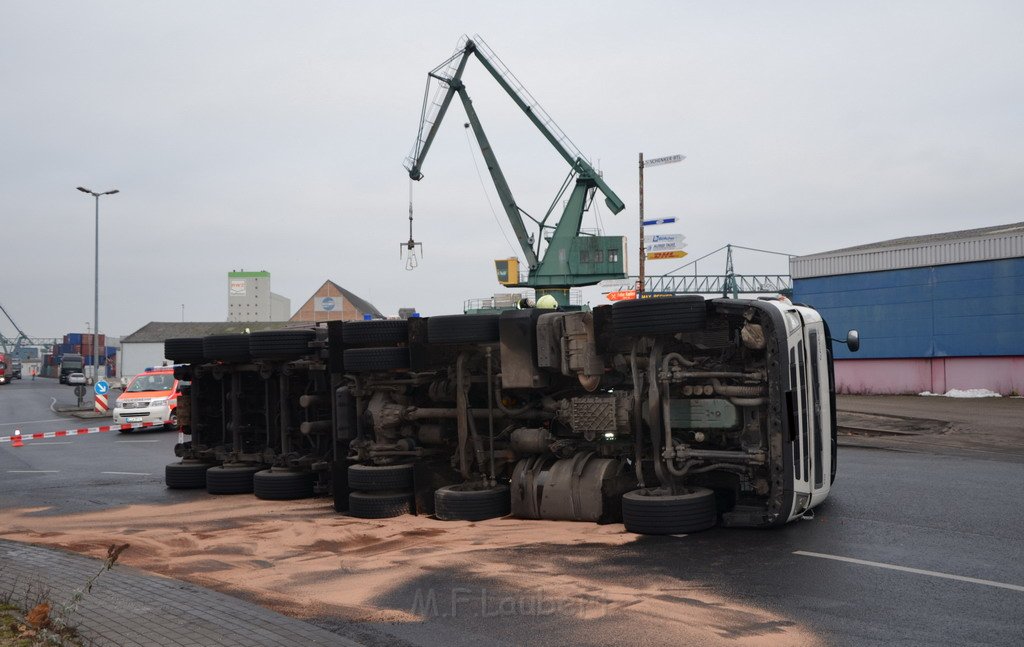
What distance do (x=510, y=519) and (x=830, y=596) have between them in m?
4.29

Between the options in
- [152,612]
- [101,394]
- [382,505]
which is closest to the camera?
[152,612]

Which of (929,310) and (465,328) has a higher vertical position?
(929,310)

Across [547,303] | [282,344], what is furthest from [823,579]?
[282,344]

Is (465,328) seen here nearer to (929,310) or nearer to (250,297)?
(929,310)

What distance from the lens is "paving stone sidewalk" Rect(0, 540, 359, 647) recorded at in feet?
18.8

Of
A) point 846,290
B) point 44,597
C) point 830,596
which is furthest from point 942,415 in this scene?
A: point 44,597

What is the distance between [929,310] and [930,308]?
0.09 meters

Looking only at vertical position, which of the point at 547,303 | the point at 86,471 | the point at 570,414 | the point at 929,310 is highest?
the point at 929,310

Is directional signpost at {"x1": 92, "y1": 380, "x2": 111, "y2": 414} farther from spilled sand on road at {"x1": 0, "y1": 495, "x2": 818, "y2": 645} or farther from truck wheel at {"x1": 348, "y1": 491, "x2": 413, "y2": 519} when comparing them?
truck wheel at {"x1": 348, "y1": 491, "x2": 413, "y2": 519}

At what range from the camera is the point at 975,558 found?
766 cm

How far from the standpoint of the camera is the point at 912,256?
36.3 m

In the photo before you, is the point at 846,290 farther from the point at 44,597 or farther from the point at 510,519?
the point at 44,597

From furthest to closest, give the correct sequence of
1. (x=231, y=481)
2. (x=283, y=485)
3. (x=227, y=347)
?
(x=227, y=347), (x=231, y=481), (x=283, y=485)

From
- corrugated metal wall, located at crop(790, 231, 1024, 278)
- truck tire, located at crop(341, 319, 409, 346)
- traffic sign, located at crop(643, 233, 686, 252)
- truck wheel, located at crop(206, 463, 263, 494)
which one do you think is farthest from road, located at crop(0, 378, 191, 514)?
traffic sign, located at crop(643, 233, 686, 252)
